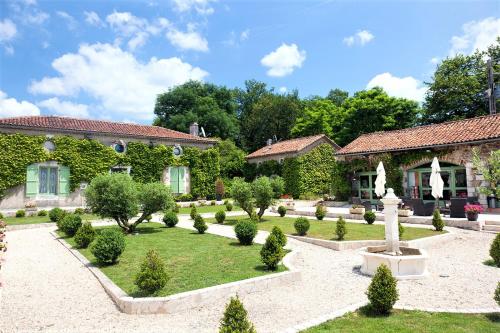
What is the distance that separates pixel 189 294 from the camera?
605 centimetres

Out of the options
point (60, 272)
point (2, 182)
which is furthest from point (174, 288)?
point (2, 182)

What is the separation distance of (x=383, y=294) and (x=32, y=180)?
22.7 m

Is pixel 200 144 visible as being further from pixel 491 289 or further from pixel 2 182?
pixel 491 289

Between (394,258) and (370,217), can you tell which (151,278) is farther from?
(370,217)

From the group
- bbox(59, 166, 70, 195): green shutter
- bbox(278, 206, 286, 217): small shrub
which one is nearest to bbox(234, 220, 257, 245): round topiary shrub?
bbox(278, 206, 286, 217): small shrub

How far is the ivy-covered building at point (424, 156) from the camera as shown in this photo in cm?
1794

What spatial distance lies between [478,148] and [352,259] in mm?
12581

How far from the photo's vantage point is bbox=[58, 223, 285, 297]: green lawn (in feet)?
23.0

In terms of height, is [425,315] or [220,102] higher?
[220,102]

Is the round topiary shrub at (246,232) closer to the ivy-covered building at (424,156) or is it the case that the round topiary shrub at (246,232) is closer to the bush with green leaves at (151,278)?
the bush with green leaves at (151,278)

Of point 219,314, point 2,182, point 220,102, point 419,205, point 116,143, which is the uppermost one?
point 220,102

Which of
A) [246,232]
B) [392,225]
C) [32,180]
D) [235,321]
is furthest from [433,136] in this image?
[32,180]

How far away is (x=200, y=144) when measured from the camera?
95.5 feet

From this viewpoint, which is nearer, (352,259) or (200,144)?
(352,259)
